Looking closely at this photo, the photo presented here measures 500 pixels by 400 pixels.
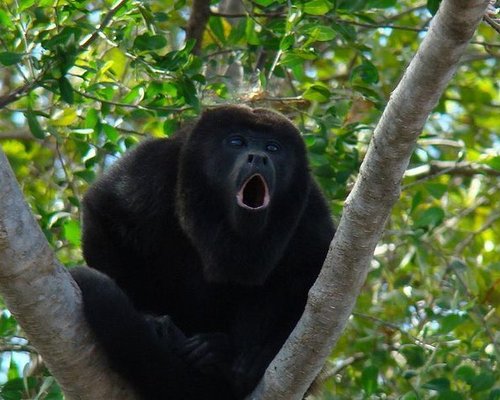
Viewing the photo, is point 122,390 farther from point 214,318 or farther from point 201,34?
point 201,34

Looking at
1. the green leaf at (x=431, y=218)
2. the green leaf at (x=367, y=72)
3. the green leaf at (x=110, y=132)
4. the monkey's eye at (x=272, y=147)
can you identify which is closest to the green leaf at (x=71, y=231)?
the green leaf at (x=110, y=132)

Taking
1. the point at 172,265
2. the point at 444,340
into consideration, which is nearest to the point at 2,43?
the point at 172,265

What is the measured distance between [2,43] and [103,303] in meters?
1.31

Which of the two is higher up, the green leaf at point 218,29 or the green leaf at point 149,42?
the green leaf at point 149,42

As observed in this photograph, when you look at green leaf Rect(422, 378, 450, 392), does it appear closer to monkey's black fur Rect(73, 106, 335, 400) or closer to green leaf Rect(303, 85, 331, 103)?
monkey's black fur Rect(73, 106, 335, 400)

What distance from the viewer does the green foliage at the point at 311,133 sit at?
3.74 m

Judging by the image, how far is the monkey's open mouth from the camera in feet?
11.7

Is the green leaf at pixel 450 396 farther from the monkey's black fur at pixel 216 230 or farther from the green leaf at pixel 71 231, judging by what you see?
the green leaf at pixel 71 231

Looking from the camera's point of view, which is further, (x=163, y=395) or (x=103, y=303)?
(x=163, y=395)

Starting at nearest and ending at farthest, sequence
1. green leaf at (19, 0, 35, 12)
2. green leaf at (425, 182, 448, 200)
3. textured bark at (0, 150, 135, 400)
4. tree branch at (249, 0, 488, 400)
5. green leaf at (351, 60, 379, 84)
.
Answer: tree branch at (249, 0, 488, 400) < textured bark at (0, 150, 135, 400) < green leaf at (19, 0, 35, 12) < green leaf at (351, 60, 379, 84) < green leaf at (425, 182, 448, 200)

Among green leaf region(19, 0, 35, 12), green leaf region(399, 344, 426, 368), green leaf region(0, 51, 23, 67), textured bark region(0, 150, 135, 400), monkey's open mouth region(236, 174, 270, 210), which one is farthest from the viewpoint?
green leaf region(399, 344, 426, 368)

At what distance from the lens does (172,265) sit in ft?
12.9

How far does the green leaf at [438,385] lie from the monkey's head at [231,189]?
29.7 inches

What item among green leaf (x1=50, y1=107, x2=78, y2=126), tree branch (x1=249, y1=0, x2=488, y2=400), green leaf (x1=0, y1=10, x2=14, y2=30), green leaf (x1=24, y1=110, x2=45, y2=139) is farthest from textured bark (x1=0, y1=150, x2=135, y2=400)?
green leaf (x1=50, y1=107, x2=78, y2=126)
